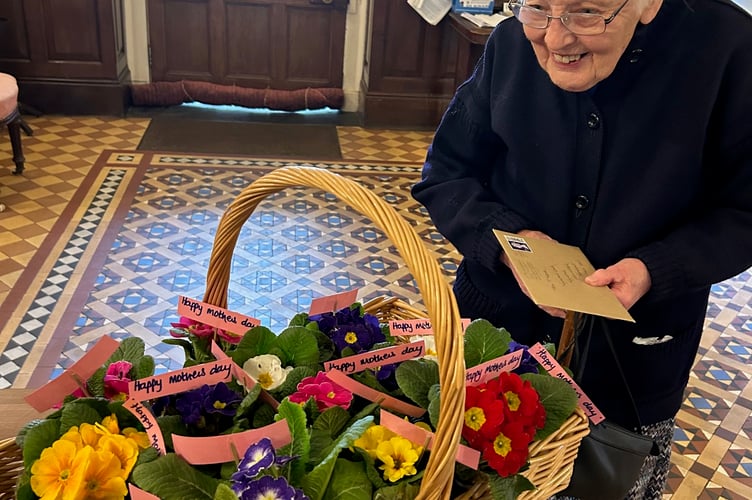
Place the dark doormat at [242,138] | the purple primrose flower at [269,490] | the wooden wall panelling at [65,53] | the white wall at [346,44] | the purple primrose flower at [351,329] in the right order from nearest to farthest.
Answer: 1. the purple primrose flower at [269,490]
2. the purple primrose flower at [351,329]
3. the dark doormat at [242,138]
4. the wooden wall panelling at [65,53]
5. the white wall at [346,44]

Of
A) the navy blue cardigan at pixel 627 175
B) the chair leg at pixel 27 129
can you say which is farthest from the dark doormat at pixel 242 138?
the navy blue cardigan at pixel 627 175

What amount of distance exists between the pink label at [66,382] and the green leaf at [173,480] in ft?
0.68

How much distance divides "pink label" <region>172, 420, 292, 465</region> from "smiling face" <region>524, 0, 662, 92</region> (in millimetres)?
714

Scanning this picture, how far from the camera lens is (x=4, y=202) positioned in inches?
145

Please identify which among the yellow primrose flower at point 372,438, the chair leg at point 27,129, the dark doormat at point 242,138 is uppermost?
the yellow primrose flower at point 372,438

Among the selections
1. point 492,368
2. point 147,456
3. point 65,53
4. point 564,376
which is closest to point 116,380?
point 147,456


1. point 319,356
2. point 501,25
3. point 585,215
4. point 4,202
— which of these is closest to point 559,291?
point 585,215

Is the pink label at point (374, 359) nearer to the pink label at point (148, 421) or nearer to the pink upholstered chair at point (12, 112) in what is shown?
the pink label at point (148, 421)

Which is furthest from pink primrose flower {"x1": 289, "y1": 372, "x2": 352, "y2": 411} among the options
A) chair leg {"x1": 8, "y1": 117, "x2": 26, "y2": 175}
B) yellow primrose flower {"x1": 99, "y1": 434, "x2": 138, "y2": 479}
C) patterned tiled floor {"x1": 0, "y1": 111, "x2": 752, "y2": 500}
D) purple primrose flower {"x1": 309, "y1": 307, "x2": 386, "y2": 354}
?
chair leg {"x1": 8, "y1": 117, "x2": 26, "y2": 175}

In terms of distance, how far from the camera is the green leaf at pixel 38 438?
2.82 ft

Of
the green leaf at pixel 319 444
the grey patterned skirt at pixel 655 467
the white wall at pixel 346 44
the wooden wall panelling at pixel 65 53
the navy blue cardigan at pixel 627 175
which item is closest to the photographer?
the green leaf at pixel 319 444

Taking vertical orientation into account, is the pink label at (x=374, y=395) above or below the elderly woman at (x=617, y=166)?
below

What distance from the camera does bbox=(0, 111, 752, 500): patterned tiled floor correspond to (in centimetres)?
256

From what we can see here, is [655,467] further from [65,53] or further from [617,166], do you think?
[65,53]
